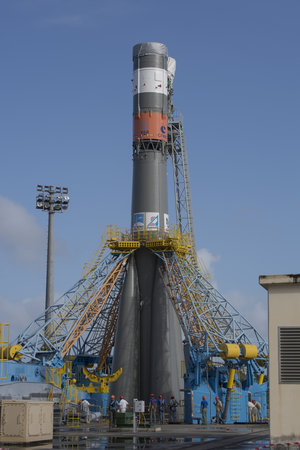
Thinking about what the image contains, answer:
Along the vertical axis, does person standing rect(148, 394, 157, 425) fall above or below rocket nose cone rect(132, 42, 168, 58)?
below

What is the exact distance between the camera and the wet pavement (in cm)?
3012

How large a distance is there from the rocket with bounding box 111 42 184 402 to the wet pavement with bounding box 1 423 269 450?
45.5ft

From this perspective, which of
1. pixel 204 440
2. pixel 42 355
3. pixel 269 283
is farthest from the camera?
pixel 42 355

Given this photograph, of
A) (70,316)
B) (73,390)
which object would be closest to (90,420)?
(73,390)

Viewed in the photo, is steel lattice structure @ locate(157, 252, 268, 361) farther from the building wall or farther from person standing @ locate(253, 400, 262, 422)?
the building wall

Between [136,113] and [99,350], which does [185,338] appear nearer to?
[99,350]

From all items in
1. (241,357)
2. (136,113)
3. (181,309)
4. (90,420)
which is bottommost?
(90,420)

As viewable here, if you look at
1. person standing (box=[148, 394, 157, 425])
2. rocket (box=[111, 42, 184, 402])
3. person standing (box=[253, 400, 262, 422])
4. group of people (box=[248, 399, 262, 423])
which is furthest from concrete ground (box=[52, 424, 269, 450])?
rocket (box=[111, 42, 184, 402])

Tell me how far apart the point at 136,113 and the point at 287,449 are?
136ft

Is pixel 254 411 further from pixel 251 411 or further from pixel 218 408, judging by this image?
pixel 218 408

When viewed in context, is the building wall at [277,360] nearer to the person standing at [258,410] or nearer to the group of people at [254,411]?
the group of people at [254,411]

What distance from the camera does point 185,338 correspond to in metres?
58.0

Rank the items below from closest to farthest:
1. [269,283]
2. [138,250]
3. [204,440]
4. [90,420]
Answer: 1. [269,283]
2. [204,440]
3. [90,420]
4. [138,250]

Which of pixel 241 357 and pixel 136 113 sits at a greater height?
pixel 136 113
